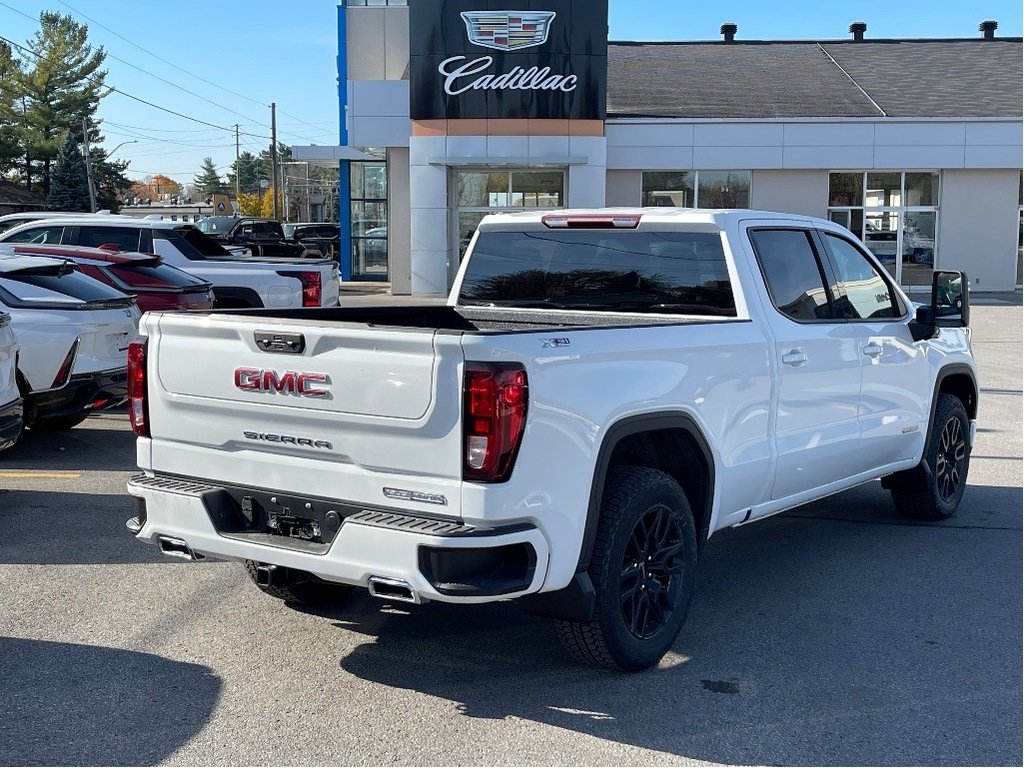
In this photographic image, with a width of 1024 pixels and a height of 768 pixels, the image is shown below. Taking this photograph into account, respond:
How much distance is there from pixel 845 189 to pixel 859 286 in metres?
24.6

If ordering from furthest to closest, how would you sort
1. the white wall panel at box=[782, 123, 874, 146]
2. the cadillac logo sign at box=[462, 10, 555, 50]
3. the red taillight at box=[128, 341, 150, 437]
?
the white wall panel at box=[782, 123, 874, 146] → the cadillac logo sign at box=[462, 10, 555, 50] → the red taillight at box=[128, 341, 150, 437]

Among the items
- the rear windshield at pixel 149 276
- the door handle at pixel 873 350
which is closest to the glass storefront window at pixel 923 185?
the rear windshield at pixel 149 276

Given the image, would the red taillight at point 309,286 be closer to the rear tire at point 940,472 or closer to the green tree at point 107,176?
the rear tire at point 940,472

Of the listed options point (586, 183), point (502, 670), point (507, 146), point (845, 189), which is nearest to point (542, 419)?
point (502, 670)

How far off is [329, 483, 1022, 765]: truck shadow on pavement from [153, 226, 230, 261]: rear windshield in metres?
9.83

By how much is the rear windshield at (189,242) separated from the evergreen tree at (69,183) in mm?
50659

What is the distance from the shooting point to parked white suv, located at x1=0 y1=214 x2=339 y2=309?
14.1 metres

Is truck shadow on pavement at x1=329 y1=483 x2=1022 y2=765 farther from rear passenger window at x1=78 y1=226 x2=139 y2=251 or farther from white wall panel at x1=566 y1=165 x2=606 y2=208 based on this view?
white wall panel at x1=566 y1=165 x2=606 y2=208

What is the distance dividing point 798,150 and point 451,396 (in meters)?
26.5

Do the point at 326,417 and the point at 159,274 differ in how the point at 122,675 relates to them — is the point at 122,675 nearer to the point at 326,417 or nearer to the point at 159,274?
the point at 326,417

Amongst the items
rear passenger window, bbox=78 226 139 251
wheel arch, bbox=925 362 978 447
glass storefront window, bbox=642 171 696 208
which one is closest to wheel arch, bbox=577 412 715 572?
wheel arch, bbox=925 362 978 447

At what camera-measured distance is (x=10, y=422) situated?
7.40 m

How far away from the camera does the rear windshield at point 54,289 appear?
9422mm

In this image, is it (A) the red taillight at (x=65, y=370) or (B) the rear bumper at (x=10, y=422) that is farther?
(A) the red taillight at (x=65, y=370)
